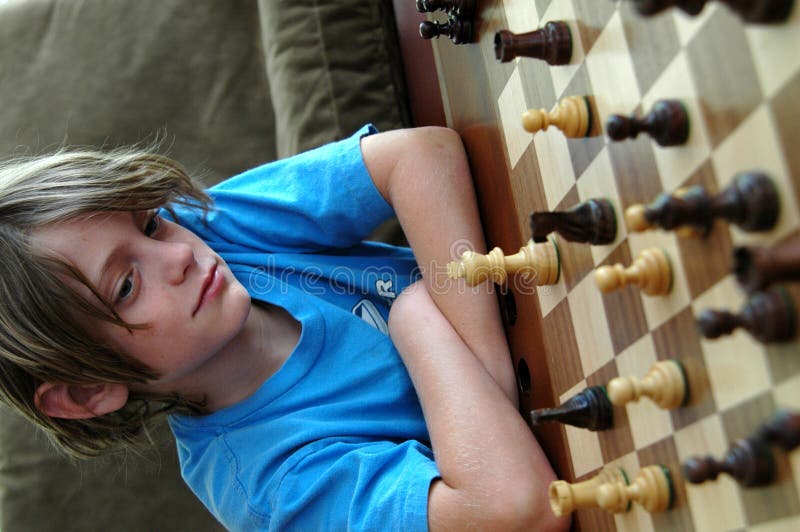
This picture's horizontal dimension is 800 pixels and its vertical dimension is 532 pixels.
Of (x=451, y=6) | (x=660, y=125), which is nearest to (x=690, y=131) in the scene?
(x=660, y=125)

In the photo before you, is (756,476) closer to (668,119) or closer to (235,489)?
(668,119)

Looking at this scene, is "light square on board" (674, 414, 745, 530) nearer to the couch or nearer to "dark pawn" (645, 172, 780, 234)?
"dark pawn" (645, 172, 780, 234)

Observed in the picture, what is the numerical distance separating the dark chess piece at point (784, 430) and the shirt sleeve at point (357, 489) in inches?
20.1

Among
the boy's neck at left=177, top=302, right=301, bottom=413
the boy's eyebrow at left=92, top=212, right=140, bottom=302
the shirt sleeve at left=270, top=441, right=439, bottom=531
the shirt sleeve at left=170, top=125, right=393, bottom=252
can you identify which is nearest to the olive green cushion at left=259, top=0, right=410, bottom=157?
the shirt sleeve at left=170, top=125, right=393, bottom=252

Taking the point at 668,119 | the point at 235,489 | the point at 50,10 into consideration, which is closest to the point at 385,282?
the point at 235,489

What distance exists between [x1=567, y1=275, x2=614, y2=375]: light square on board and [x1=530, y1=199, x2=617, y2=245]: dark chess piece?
0.05 meters

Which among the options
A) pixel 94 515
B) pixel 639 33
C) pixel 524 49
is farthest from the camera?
pixel 94 515

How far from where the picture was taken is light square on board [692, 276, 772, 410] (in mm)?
365

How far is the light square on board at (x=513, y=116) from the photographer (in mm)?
677

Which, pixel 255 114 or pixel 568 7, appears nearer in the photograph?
pixel 568 7

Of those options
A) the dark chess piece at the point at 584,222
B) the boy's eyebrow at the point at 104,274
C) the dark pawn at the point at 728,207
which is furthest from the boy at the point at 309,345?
the dark pawn at the point at 728,207

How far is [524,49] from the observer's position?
0.55m

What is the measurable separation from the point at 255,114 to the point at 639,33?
1.05 metres

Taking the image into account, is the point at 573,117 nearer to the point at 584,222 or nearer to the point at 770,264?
the point at 584,222
